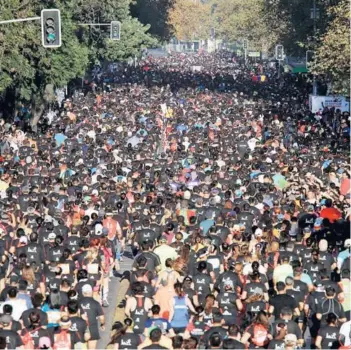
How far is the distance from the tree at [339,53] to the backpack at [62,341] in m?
31.1

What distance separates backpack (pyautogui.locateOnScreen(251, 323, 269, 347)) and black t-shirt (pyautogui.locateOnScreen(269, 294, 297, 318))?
144 cm

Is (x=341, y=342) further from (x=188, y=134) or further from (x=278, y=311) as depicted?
(x=188, y=134)

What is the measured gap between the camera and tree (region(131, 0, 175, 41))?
104625mm

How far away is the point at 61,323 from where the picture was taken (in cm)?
1464

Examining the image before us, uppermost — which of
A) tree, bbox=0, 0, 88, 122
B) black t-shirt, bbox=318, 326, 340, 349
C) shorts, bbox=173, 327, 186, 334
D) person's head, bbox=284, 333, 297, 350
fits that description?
tree, bbox=0, 0, 88, 122

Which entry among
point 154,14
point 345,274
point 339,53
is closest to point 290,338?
point 345,274

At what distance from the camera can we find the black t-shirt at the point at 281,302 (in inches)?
630

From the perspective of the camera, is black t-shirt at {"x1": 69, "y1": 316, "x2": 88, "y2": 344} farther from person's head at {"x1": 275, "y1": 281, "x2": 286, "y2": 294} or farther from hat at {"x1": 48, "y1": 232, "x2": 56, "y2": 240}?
hat at {"x1": 48, "y1": 232, "x2": 56, "y2": 240}

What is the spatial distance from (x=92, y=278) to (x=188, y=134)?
21568 mm

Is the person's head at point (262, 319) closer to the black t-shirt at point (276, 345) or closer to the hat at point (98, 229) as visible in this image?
the black t-shirt at point (276, 345)

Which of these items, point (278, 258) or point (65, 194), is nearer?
point (278, 258)

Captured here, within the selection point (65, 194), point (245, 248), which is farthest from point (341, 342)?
point (65, 194)

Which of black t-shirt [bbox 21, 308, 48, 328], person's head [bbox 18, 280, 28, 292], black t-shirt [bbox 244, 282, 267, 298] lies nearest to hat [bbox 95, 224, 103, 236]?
person's head [bbox 18, 280, 28, 292]

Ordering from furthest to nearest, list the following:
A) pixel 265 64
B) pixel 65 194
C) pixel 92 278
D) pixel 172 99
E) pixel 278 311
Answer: pixel 265 64 < pixel 172 99 < pixel 65 194 < pixel 92 278 < pixel 278 311
